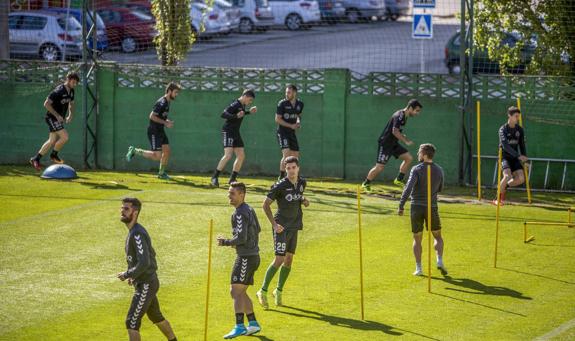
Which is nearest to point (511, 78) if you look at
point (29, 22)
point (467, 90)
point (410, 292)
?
point (467, 90)

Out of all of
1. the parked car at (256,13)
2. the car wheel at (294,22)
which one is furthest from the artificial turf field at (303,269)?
the parked car at (256,13)

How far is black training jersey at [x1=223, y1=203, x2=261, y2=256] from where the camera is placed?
43.7 feet

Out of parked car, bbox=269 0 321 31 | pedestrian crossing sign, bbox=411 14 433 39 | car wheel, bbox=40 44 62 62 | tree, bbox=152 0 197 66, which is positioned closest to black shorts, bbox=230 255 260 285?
pedestrian crossing sign, bbox=411 14 433 39

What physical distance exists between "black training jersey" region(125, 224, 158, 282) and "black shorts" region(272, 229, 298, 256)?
268 cm

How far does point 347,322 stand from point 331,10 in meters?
24.7

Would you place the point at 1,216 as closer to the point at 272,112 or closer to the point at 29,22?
the point at 272,112

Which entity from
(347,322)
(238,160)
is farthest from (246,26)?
(347,322)

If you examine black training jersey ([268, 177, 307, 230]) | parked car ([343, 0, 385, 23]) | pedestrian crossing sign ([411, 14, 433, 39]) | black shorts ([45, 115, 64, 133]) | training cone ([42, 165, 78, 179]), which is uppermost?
parked car ([343, 0, 385, 23])

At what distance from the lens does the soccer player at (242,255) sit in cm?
1327

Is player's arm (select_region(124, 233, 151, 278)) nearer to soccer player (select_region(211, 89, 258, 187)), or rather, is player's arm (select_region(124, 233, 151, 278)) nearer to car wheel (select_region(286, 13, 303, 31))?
soccer player (select_region(211, 89, 258, 187))

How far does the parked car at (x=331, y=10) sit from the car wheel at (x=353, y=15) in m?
0.55

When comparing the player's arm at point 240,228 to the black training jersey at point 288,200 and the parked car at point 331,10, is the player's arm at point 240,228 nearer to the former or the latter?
the black training jersey at point 288,200

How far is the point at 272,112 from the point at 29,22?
1077 centimetres

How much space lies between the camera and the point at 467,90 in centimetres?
2414
